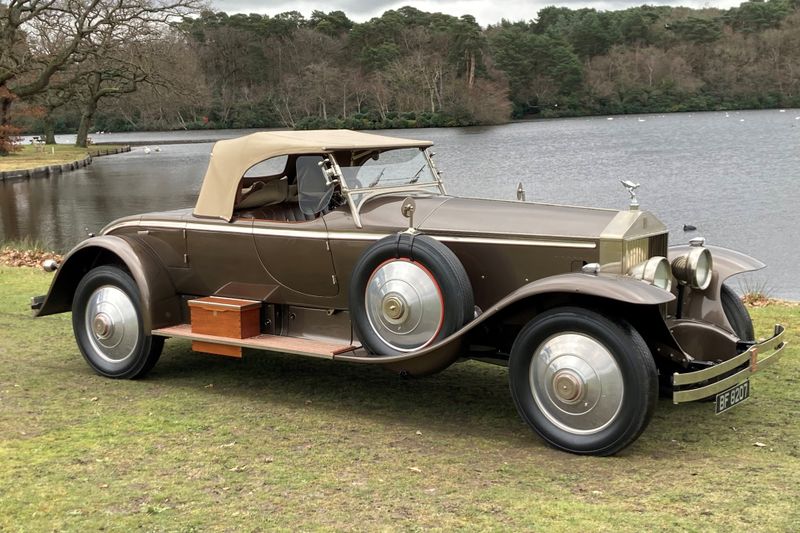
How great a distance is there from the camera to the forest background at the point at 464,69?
305 ft

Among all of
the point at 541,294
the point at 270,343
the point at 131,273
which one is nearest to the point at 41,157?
the point at 131,273

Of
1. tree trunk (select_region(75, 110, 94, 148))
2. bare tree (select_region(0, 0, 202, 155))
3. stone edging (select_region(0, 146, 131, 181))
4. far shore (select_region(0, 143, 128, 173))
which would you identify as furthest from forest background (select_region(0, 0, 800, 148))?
bare tree (select_region(0, 0, 202, 155))

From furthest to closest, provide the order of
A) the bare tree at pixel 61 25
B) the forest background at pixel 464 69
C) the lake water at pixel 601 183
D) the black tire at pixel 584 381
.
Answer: the forest background at pixel 464 69, the bare tree at pixel 61 25, the lake water at pixel 601 183, the black tire at pixel 584 381

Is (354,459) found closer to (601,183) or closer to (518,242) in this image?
(518,242)

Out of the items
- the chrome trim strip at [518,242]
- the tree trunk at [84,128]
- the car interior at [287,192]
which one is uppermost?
the tree trunk at [84,128]

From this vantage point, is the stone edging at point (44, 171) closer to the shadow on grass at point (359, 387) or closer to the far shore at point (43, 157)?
the far shore at point (43, 157)

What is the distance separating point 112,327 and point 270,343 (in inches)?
63.5

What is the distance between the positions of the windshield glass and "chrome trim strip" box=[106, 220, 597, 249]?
0.44 metres

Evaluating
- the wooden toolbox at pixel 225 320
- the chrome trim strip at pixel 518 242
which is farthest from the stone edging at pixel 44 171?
the chrome trim strip at pixel 518 242

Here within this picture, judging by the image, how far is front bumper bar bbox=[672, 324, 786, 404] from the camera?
15.5 ft

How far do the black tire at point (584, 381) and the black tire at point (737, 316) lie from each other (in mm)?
1729

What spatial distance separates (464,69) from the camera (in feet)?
320

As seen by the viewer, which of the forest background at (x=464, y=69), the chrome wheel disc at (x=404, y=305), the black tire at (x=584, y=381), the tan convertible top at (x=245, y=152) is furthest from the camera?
the forest background at (x=464, y=69)

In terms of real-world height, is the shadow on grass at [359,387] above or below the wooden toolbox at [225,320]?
below
